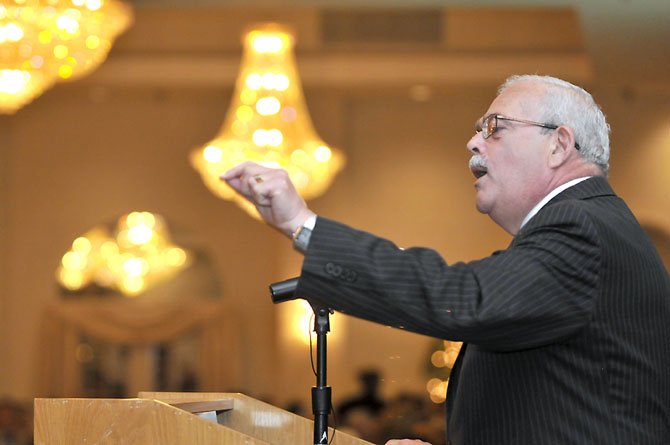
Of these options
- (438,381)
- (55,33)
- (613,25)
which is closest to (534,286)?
(55,33)

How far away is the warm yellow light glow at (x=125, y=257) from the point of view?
1537 centimetres

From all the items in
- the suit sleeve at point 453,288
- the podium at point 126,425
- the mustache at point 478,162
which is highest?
the mustache at point 478,162

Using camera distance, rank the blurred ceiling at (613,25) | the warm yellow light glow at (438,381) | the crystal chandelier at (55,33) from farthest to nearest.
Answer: the warm yellow light glow at (438,381), the blurred ceiling at (613,25), the crystal chandelier at (55,33)

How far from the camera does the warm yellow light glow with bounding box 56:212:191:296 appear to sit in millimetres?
15367

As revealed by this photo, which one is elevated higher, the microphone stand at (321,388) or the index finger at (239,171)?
the index finger at (239,171)

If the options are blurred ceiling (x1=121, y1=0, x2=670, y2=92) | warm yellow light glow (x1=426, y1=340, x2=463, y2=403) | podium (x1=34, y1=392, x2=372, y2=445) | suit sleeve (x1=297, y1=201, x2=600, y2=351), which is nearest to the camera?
suit sleeve (x1=297, y1=201, x2=600, y2=351)

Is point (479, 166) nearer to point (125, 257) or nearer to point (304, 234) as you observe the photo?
point (304, 234)

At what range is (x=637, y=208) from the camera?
14.0 metres

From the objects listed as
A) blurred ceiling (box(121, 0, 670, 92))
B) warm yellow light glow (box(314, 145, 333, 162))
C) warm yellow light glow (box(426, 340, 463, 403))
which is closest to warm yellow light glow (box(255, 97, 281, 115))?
warm yellow light glow (box(314, 145, 333, 162))

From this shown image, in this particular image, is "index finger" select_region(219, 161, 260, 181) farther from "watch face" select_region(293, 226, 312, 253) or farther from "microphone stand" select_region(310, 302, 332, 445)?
"microphone stand" select_region(310, 302, 332, 445)

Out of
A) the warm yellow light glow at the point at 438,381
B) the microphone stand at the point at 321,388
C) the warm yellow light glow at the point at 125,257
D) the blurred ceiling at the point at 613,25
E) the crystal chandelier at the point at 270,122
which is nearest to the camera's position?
the microphone stand at the point at 321,388

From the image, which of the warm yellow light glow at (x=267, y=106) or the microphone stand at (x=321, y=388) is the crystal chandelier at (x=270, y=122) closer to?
the warm yellow light glow at (x=267, y=106)

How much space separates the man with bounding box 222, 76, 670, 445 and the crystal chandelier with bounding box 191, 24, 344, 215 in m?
8.21

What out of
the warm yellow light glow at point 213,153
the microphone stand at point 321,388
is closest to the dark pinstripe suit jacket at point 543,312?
the microphone stand at point 321,388
